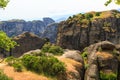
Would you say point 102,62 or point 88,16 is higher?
point 102,62

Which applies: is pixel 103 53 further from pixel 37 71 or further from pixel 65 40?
pixel 65 40

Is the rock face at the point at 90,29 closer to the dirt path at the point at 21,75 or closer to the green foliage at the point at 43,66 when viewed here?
the green foliage at the point at 43,66

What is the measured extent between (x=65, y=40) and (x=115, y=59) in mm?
61790

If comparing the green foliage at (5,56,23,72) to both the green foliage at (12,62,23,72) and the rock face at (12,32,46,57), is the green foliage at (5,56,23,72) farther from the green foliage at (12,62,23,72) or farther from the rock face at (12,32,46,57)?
the rock face at (12,32,46,57)

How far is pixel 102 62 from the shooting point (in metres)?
47.3

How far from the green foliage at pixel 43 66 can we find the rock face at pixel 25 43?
73.3 meters

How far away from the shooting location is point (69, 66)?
143 ft

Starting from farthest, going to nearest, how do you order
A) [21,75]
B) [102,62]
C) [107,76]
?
[102,62]
[107,76]
[21,75]

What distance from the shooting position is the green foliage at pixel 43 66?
39.5 meters

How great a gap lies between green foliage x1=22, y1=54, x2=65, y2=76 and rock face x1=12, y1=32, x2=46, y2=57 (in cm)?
7333

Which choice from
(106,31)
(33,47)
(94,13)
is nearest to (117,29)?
(106,31)

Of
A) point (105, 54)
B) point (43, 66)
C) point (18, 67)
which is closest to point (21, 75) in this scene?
point (18, 67)

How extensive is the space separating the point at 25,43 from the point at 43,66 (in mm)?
76403

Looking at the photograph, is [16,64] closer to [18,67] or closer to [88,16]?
[18,67]
